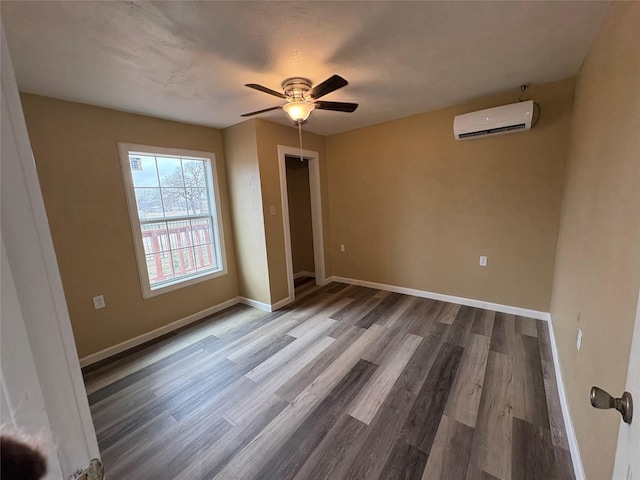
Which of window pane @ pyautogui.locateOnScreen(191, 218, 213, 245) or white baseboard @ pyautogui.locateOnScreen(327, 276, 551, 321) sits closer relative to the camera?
white baseboard @ pyautogui.locateOnScreen(327, 276, 551, 321)

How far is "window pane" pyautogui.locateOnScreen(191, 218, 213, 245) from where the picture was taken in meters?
3.27

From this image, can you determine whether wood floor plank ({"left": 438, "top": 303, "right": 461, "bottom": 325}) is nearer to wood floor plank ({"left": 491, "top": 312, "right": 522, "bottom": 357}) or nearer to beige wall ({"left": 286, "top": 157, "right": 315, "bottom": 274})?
wood floor plank ({"left": 491, "top": 312, "right": 522, "bottom": 357})

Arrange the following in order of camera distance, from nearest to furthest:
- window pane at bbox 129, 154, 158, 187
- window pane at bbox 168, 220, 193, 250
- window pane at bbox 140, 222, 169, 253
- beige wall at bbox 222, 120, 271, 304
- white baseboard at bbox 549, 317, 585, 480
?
1. white baseboard at bbox 549, 317, 585, 480
2. window pane at bbox 129, 154, 158, 187
3. window pane at bbox 140, 222, 169, 253
4. window pane at bbox 168, 220, 193, 250
5. beige wall at bbox 222, 120, 271, 304

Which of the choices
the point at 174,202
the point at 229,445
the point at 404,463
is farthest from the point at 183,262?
the point at 404,463

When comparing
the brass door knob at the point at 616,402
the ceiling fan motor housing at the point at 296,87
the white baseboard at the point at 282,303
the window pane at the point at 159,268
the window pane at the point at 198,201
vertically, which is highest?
the ceiling fan motor housing at the point at 296,87

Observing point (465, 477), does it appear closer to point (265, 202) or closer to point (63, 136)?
point (265, 202)

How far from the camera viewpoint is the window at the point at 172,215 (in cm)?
276

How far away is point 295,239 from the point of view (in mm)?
4996

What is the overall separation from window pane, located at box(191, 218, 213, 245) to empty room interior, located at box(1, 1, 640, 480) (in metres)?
0.02

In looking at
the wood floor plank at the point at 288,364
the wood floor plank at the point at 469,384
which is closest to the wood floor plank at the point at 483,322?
the wood floor plank at the point at 469,384

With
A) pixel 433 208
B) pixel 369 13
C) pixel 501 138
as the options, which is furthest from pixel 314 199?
pixel 369 13

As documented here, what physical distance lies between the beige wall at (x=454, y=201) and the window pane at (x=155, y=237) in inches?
92.9

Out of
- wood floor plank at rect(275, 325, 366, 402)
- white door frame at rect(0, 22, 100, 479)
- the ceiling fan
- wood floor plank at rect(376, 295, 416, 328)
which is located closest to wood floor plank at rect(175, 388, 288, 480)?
wood floor plank at rect(275, 325, 366, 402)

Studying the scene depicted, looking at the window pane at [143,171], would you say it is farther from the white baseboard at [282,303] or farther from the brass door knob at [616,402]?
the brass door knob at [616,402]
